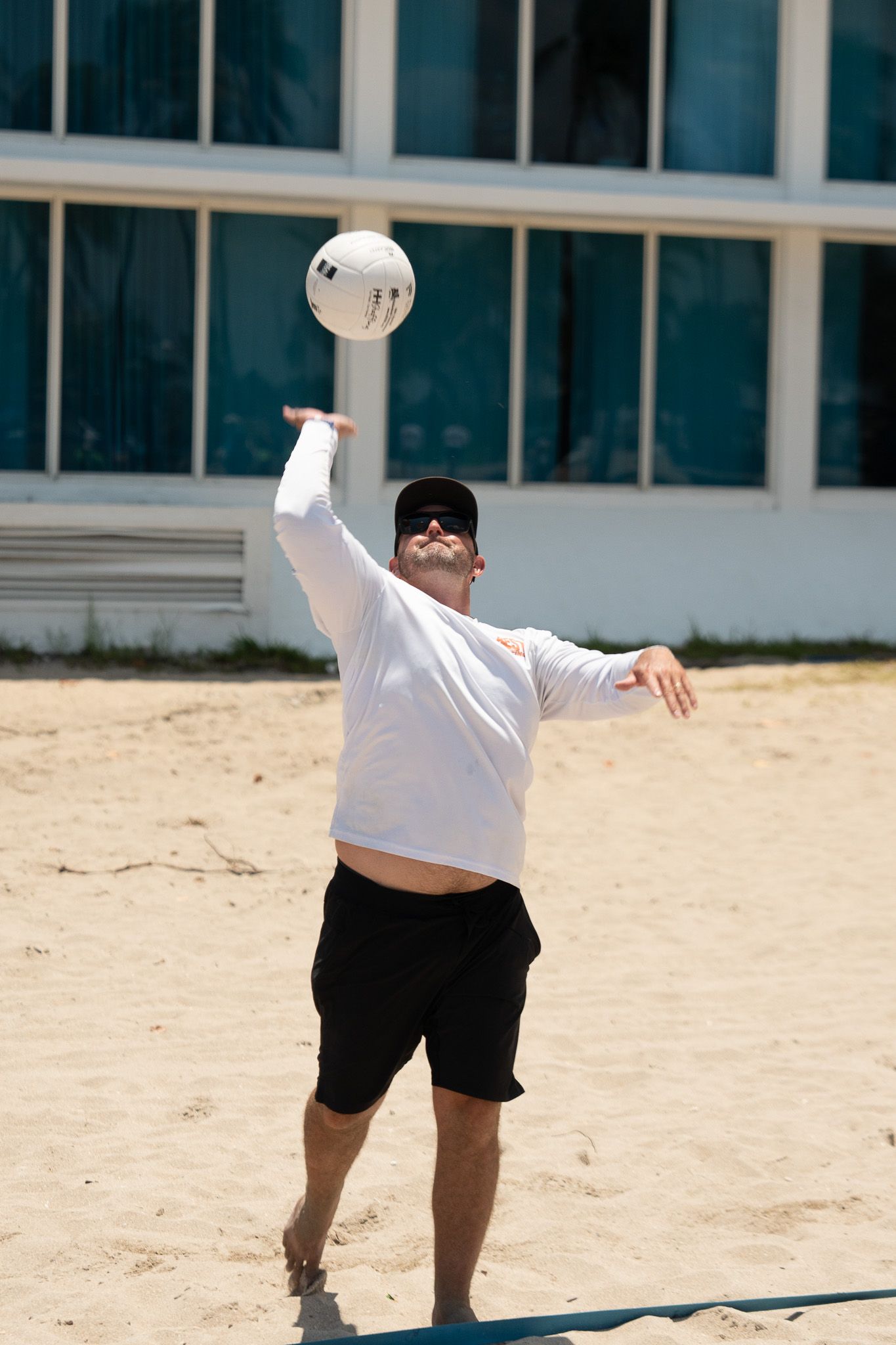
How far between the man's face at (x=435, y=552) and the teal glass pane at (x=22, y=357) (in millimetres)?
9039

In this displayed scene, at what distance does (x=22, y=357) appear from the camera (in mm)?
11953

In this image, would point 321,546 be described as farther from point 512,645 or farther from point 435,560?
point 512,645

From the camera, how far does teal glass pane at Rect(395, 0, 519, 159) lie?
1218 centimetres

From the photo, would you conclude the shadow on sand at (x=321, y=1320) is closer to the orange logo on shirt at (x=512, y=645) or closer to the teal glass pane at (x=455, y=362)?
the orange logo on shirt at (x=512, y=645)

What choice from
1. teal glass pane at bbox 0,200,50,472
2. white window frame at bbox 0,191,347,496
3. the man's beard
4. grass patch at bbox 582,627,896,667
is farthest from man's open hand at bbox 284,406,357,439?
teal glass pane at bbox 0,200,50,472

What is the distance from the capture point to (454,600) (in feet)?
11.6

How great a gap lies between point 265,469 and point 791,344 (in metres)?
4.72

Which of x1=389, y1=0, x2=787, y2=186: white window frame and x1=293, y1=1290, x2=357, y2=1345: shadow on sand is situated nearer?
x1=293, y1=1290, x2=357, y2=1345: shadow on sand

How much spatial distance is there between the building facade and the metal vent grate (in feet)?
0.08

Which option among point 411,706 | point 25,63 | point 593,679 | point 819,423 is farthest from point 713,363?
point 411,706

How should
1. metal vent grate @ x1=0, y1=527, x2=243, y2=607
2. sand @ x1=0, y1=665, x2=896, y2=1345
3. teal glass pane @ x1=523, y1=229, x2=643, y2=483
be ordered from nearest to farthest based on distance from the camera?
1. sand @ x1=0, y1=665, x2=896, y2=1345
2. metal vent grate @ x1=0, y1=527, x2=243, y2=607
3. teal glass pane @ x1=523, y1=229, x2=643, y2=483

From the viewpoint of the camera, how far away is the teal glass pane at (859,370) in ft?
42.7

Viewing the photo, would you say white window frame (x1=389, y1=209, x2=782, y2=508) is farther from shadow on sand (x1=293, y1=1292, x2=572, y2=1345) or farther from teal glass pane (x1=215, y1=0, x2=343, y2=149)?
shadow on sand (x1=293, y1=1292, x2=572, y2=1345)

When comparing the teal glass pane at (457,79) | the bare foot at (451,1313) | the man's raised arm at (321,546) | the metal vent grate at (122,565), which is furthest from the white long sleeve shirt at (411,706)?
the teal glass pane at (457,79)
